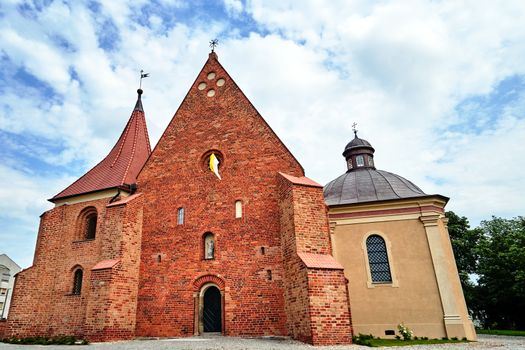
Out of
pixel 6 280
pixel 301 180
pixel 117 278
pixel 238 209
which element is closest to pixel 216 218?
pixel 238 209

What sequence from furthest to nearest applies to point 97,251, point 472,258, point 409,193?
point 472,258 < point 409,193 < point 97,251

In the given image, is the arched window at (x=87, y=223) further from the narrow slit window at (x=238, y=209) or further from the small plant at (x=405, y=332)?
the small plant at (x=405, y=332)

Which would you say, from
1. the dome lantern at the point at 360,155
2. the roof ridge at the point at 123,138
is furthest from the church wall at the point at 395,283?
the roof ridge at the point at 123,138

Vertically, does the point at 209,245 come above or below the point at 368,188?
below

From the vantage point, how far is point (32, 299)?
15266mm

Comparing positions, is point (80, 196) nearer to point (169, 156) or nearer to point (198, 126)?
point (169, 156)

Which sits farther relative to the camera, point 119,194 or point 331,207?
point 331,207

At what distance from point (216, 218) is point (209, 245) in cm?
109

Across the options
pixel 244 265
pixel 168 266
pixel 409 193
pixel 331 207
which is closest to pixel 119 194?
pixel 168 266

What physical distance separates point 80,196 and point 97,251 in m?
3.23

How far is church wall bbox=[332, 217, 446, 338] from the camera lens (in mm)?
15344

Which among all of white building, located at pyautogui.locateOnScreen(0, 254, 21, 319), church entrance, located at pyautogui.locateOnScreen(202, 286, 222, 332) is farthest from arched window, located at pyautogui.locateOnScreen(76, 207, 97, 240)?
white building, located at pyautogui.locateOnScreen(0, 254, 21, 319)

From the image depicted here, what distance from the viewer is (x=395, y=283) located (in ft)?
52.9

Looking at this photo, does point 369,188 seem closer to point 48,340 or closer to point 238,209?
point 238,209
